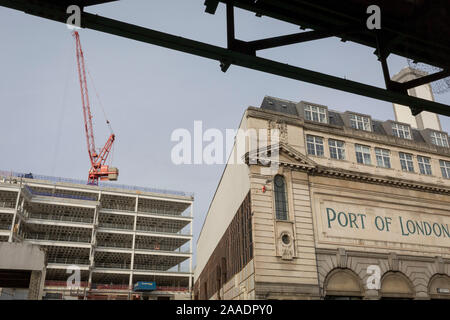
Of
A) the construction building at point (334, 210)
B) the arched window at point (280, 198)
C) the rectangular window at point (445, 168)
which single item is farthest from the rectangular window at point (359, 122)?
the arched window at point (280, 198)

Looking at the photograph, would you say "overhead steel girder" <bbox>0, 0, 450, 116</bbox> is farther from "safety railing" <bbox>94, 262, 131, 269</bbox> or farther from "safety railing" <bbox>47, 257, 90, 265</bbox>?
"safety railing" <bbox>94, 262, 131, 269</bbox>

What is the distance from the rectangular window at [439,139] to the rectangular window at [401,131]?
3.74 metres

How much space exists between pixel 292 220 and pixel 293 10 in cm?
2746

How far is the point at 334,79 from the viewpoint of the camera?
5277 mm

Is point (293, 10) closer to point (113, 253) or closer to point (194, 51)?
point (194, 51)

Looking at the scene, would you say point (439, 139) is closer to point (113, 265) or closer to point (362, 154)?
point (362, 154)

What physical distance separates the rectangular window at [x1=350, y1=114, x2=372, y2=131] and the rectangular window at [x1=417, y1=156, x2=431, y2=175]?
6.48 m

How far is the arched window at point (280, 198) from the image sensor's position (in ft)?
104

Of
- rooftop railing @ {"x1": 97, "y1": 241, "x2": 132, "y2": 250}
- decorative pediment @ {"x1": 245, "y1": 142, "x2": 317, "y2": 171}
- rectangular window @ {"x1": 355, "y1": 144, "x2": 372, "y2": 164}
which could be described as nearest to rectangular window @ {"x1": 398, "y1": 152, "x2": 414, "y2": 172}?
rectangular window @ {"x1": 355, "y1": 144, "x2": 372, "y2": 164}

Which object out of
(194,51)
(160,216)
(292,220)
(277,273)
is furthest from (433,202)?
(160,216)

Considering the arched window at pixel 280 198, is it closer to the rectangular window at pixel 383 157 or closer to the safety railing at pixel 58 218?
the rectangular window at pixel 383 157

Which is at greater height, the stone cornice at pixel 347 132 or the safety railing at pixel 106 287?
the stone cornice at pixel 347 132

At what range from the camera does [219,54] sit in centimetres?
482
